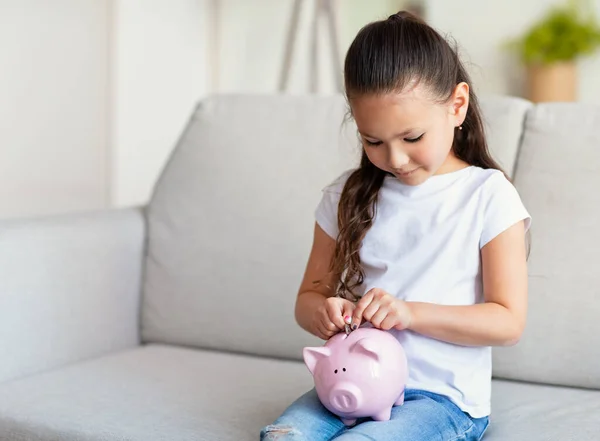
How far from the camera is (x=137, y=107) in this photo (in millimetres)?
3254

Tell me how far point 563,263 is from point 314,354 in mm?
622

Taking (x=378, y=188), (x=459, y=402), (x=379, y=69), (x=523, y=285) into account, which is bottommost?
(x=459, y=402)

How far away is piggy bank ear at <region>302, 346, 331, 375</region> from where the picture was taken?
1.17 metres

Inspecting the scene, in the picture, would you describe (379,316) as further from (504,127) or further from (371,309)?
(504,127)

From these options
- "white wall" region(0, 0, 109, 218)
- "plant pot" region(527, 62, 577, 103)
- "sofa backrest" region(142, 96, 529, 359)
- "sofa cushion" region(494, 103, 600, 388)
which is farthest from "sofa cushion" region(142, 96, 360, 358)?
"plant pot" region(527, 62, 577, 103)

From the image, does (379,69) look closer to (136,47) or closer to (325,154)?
(325,154)

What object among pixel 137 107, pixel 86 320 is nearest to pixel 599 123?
pixel 86 320

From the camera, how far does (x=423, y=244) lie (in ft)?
4.31

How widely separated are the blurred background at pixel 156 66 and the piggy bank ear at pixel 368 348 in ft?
5.70

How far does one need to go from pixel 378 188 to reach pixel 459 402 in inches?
13.9

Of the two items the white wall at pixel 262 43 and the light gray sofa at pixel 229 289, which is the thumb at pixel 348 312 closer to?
the light gray sofa at pixel 229 289

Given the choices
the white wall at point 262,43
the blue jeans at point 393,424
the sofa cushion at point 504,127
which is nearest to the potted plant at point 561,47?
the white wall at point 262,43

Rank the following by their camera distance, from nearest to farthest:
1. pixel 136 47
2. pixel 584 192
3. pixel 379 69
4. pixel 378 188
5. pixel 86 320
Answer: pixel 379 69 → pixel 378 188 → pixel 584 192 → pixel 86 320 → pixel 136 47

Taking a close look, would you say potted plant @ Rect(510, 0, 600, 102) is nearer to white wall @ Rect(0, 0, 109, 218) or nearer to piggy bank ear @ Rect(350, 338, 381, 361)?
white wall @ Rect(0, 0, 109, 218)
